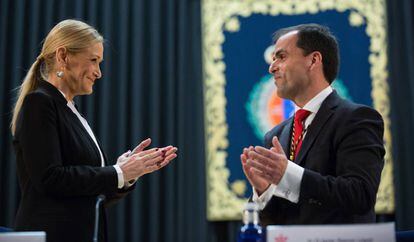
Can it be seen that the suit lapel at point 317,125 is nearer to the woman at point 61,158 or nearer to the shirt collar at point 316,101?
the shirt collar at point 316,101

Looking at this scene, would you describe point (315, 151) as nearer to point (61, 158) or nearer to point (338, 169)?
point (338, 169)

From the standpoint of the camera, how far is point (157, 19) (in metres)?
3.96

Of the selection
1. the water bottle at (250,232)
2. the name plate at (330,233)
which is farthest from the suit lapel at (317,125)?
the name plate at (330,233)

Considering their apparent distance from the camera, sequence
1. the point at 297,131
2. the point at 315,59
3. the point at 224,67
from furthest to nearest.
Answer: the point at 224,67
the point at 315,59
the point at 297,131

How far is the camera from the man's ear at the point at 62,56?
2.26m

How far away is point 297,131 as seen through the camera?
221 cm

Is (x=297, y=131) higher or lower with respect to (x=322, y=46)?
lower

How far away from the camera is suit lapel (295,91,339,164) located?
2.05m

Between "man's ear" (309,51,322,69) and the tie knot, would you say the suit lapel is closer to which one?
the tie knot

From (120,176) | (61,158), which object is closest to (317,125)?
(120,176)

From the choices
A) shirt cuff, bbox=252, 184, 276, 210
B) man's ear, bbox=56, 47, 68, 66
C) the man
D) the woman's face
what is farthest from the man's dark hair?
man's ear, bbox=56, 47, 68, 66

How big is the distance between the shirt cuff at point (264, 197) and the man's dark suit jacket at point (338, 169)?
0.14 feet

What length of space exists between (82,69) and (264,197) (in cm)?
91

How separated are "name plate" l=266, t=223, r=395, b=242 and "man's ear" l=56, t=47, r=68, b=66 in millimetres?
1290
